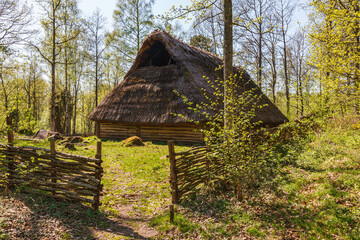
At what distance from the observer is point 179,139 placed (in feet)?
45.8

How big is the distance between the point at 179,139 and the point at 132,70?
7.34 meters

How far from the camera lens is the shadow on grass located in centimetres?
392

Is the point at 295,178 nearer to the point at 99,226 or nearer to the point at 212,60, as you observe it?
Answer: the point at 99,226

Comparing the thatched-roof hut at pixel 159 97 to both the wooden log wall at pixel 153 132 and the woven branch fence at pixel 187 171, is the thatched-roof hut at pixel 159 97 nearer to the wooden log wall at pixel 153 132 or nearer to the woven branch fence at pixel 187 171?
the wooden log wall at pixel 153 132

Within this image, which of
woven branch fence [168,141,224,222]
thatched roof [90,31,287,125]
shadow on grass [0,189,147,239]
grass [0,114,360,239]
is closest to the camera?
grass [0,114,360,239]

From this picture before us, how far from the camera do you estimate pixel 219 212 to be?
4668 mm

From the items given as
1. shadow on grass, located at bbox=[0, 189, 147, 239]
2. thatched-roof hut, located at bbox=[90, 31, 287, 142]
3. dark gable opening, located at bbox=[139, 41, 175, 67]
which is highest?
dark gable opening, located at bbox=[139, 41, 175, 67]

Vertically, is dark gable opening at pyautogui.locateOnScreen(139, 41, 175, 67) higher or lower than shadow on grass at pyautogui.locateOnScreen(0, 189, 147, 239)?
higher

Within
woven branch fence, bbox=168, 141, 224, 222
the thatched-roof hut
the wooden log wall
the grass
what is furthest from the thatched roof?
the grass

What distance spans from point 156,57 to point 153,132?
680 cm

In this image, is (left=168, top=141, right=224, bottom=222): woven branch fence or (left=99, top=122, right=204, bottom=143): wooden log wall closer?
(left=168, top=141, right=224, bottom=222): woven branch fence

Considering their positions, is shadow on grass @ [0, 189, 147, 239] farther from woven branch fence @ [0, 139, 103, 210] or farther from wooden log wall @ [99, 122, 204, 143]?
wooden log wall @ [99, 122, 204, 143]

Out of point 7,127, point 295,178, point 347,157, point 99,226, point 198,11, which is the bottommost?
point 99,226

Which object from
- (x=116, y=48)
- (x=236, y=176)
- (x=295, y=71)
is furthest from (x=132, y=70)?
(x=295, y=71)
